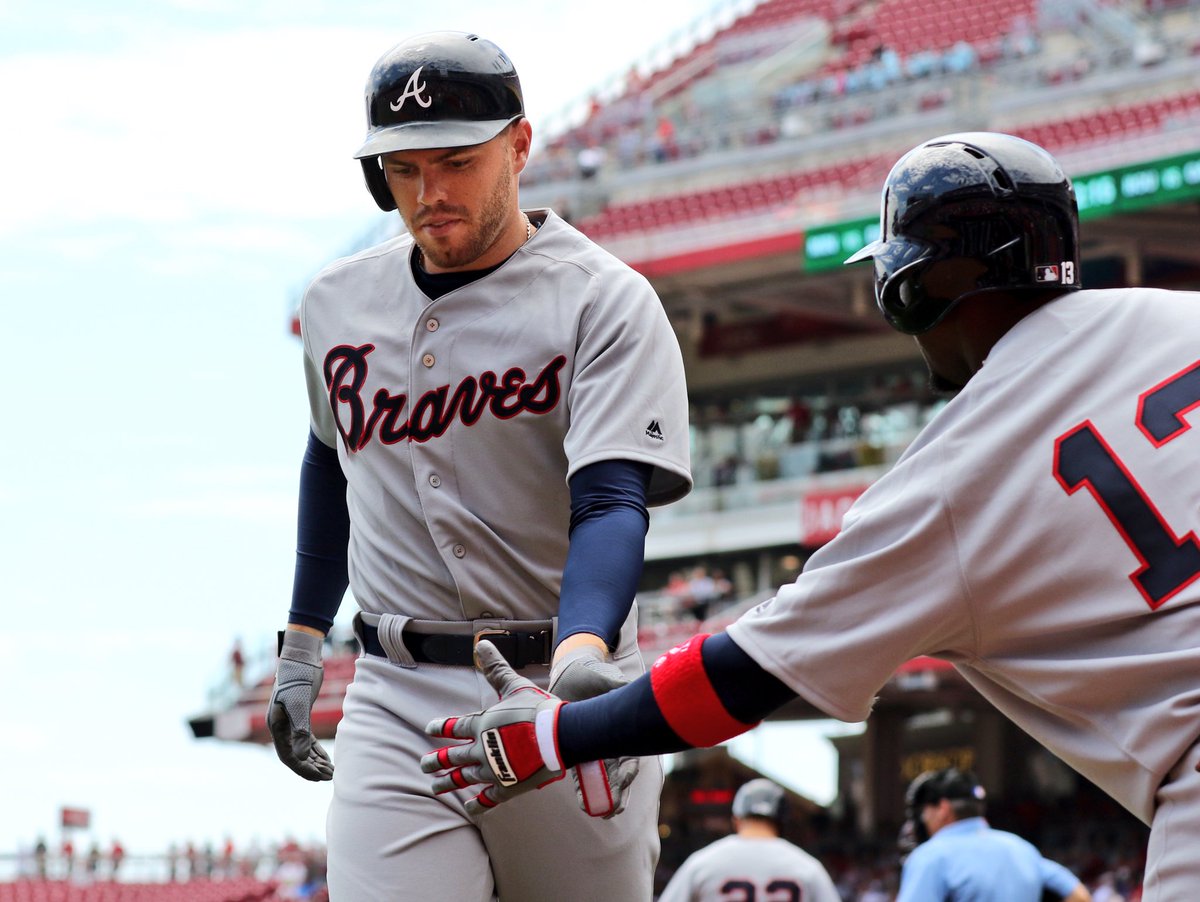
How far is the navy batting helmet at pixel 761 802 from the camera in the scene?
25.2 ft

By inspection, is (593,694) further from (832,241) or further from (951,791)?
(832,241)

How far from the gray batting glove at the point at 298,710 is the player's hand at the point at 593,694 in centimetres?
89

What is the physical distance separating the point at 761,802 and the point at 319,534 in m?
4.11

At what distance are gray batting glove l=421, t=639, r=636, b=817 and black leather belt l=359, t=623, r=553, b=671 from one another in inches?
17.6

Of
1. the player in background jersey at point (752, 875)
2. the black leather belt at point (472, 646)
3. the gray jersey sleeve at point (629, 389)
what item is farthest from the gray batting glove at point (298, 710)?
the player in background jersey at point (752, 875)

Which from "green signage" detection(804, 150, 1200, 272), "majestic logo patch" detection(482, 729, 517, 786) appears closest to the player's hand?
"majestic logo patch" detection(482, 729, 517, 786)

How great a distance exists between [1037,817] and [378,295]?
68.5 feet

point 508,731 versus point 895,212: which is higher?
point 895,212

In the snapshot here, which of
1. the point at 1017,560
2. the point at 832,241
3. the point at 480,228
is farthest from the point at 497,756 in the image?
the point at 832,241

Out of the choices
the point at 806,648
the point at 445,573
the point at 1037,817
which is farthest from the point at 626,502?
the point at 1037,817

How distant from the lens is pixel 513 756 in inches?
113

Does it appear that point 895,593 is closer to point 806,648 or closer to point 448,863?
point 806,648

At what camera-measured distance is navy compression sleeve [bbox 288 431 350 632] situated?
13.1 feet

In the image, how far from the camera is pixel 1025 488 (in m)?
2.58
